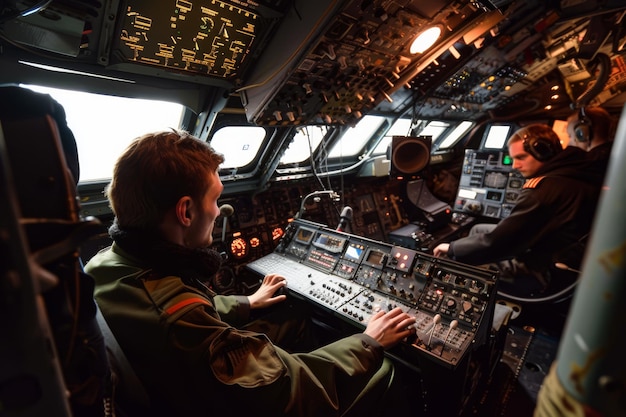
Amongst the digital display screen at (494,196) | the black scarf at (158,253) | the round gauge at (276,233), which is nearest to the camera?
the black scarf at (158,253)

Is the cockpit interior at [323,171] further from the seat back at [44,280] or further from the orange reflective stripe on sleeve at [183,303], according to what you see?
the orange reflective stripe on sleeve at [183,303]

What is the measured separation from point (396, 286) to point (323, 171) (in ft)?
6.68

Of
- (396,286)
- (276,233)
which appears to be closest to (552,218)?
(396,286)

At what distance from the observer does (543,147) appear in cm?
217

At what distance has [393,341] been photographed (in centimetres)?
128

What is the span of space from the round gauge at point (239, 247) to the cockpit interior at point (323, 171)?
1.5 inches

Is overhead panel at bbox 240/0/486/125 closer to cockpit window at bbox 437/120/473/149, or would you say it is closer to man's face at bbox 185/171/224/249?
man's face at bbox 185/171/224/249

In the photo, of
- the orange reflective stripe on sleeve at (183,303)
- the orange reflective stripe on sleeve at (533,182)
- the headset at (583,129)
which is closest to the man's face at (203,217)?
the orange reflective stripe on sleeve at (183,303)

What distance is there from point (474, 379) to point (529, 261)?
1.29 metres

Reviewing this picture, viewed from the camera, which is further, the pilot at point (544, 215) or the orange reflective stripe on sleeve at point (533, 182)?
the orange reflective stripe on sleeve at point (533, 182)

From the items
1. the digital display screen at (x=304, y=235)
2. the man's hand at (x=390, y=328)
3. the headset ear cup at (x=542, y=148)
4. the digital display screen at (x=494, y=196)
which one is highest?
the headset ear cup at (x=542, y=148)

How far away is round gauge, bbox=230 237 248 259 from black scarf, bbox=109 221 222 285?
1485 mm

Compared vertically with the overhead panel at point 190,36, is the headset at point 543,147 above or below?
above

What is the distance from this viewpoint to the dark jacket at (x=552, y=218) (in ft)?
6.57
